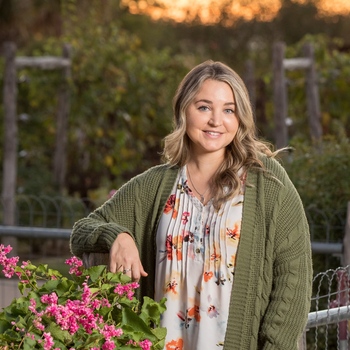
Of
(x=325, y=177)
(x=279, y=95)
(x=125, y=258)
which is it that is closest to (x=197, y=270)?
(x=125, y=258)

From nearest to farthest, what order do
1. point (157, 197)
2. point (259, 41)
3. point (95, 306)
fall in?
point (95, 306)
point (157, 197)
point (259, 41)

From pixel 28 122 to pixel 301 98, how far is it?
3.52 meters

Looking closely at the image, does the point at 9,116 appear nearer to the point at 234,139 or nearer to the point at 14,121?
the point at 14,121

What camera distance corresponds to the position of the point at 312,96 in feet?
34.5

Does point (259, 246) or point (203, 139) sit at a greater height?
point (203, 139)

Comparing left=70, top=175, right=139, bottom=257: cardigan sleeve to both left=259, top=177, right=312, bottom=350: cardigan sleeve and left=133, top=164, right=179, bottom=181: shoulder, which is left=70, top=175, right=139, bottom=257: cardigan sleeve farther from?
left=259, top=177, right=312, bottom=350: cardigan sleeve

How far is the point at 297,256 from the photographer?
2707 millimetres

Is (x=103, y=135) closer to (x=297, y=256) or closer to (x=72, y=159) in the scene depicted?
(x=72, y=159)

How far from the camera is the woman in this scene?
269 centimetres

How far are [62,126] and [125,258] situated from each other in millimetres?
8462

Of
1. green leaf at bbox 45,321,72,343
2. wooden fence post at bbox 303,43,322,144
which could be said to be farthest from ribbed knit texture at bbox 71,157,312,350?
wooden fence post at bbox 303,43,322,144

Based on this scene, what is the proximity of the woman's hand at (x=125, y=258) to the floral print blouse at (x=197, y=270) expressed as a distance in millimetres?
110

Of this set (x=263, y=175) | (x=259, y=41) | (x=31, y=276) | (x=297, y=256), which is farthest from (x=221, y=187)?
(x=259, y=41)

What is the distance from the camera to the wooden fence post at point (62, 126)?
11.0 meters
